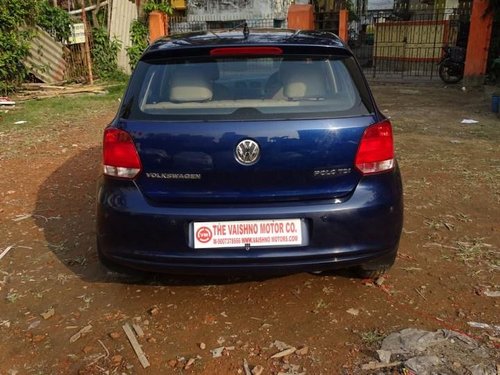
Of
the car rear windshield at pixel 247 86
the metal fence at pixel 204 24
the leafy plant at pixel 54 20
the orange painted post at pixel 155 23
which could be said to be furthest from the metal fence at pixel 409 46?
the car rear windshield at pixel 247 86

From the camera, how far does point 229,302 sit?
300 cm

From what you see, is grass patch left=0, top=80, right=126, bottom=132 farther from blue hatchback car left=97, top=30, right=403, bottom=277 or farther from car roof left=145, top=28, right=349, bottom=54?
blue hatchback car left=97, top=30, right=403, bottom=277

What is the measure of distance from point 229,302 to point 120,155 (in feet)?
3.69

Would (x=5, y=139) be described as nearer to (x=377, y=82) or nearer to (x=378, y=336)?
(x=378, y=336)

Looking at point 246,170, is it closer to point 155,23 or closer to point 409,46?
point 155,23

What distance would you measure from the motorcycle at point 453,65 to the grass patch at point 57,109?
28.4ft

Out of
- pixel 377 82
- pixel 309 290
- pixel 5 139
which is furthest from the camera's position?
pixel 377 82

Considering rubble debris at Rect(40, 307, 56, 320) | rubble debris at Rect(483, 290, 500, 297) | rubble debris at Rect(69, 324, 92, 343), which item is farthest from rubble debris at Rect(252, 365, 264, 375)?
rubble debris at Rect(483, 290, 500, 297)

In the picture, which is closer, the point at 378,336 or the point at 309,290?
the point at 378,336

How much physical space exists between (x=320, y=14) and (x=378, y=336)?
14.0 metres

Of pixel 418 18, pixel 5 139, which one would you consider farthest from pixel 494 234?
pixel 418 18

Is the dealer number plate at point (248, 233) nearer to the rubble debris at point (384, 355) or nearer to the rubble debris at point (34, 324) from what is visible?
the rubble debris at point (384, 355)

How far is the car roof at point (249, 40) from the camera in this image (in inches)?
109

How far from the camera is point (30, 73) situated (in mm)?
12023
